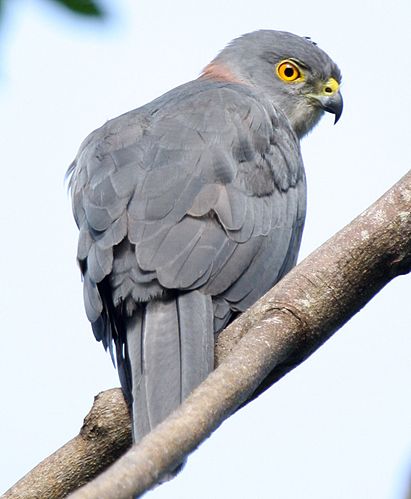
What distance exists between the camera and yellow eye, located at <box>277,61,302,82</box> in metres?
8.12

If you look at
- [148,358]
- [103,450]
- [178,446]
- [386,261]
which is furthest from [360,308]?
[178,446]

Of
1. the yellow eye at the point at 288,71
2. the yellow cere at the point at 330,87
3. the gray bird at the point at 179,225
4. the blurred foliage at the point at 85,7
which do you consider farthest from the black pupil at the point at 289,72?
the blurred foliage at the point at 85,7

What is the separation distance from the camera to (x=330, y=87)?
27.0 feet

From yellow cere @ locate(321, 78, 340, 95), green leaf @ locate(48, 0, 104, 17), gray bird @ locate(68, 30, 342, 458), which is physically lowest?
green leaf @ locate(48, 0, 104, 17)

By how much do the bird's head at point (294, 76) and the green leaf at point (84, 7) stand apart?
5.65 metres

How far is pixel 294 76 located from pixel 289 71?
61 millimetres

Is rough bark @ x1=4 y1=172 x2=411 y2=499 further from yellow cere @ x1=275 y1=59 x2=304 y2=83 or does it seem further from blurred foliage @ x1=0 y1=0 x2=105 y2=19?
yellow cere @ x1=275 y1=59 x2=304 y2=83

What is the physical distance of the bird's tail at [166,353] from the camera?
14.4 ft

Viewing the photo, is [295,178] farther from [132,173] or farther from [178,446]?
[178,446]

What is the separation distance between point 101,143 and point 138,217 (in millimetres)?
1075

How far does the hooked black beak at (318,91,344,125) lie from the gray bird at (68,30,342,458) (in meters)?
1.58

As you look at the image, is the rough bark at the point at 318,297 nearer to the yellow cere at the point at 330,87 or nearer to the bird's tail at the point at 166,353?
the bird's tail at the point at 166,353

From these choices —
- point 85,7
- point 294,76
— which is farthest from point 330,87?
point 85,7

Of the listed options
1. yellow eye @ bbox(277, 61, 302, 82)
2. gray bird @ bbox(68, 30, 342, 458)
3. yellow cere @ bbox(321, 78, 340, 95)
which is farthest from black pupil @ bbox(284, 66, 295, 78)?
gray bird @ bbox(68, 30, 342, 458)
